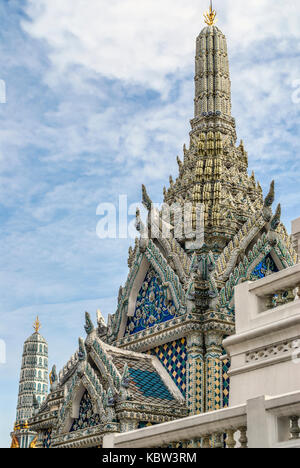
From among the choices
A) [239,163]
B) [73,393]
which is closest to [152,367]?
[73,393]

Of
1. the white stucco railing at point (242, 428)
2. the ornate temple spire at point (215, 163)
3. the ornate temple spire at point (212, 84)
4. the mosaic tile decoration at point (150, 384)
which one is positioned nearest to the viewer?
the white stucco railing at point (242, 428)

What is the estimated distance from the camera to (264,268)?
19.4 metres

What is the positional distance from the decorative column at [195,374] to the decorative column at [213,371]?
0.41 ft

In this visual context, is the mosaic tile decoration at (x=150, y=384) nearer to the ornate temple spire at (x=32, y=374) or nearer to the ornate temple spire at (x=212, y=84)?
the ornate temple spire at (x=212, y=84)

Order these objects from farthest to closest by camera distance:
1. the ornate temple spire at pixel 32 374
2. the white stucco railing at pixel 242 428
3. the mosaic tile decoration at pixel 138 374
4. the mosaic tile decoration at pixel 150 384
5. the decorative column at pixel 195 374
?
1. the ornate temple spire at pixel 32 374
2. the mosaic tile decoration at pixel 150 384
3. the decorative column at pixel 195 374
4. the mosaic tile decoration at pixel 138 374
5. the white stucco railing at pixel 242 428

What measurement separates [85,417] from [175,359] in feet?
8.50

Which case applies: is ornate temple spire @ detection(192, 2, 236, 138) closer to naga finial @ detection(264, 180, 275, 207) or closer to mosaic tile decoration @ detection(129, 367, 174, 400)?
naga finial @ detection(264, 180, 275, 207)

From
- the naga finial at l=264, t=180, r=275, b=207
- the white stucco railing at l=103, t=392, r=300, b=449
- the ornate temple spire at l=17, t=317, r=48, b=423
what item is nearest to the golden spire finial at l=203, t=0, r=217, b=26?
the naga finial at l=264, t=180, r=275, b=207

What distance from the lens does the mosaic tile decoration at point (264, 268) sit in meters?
19.2

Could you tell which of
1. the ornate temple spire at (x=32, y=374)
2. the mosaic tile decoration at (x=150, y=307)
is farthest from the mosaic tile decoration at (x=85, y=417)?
the ornate temple spire at (x=32, y=374)

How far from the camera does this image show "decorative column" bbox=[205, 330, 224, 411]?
657 inches

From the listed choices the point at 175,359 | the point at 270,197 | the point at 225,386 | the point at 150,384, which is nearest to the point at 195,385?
the point at 225,386

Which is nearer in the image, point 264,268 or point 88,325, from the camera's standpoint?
point 88,325

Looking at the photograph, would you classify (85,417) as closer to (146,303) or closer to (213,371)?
(213,371)
